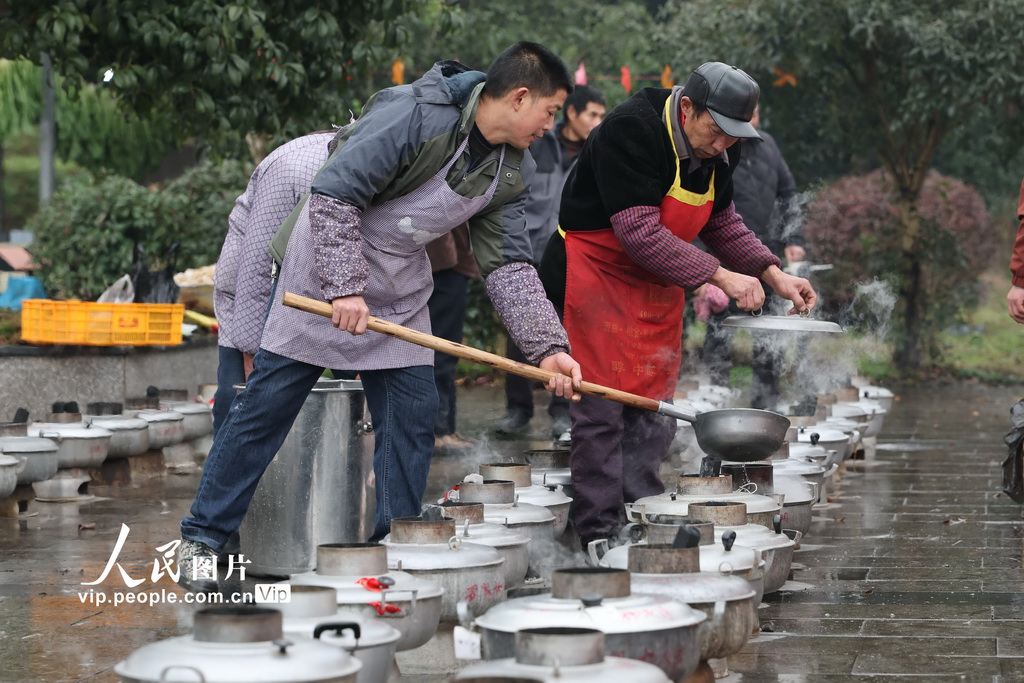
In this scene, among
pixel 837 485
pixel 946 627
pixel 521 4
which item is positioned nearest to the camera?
pixel 946 627

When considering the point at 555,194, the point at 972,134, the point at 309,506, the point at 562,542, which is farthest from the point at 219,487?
the point at 972,134

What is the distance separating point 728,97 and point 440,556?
2.04 m

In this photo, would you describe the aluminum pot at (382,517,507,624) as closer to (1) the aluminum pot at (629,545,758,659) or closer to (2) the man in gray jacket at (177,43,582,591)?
(1) the aluminum pot at (629,545,758,659)

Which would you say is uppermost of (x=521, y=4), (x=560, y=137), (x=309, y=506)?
(x=521, y=4)

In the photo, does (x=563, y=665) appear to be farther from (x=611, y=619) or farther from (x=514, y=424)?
(x=514, y=424)

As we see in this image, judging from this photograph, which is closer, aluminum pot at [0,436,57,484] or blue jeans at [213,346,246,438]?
blue jeans at [213,346,246,438]

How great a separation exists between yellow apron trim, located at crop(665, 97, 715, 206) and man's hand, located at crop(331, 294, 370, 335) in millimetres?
1399

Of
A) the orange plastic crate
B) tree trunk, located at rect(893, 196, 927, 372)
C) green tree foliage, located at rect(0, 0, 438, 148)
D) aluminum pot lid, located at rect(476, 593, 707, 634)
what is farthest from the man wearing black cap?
tree trunk, located at rect(893, 196, 927, 372)

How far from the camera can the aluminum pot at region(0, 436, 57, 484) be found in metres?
6.12

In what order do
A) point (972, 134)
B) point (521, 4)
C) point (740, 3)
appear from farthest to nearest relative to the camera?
point (521, 4)
point (972, 134)
point (740, 3)

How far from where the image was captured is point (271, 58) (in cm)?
842

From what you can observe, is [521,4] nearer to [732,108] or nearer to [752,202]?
[752,202]

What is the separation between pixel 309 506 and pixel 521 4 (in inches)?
693

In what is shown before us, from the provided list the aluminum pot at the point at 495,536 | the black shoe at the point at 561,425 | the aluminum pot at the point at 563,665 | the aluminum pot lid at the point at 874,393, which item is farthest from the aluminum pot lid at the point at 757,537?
the aluminum pot lid at the point at 874,393
